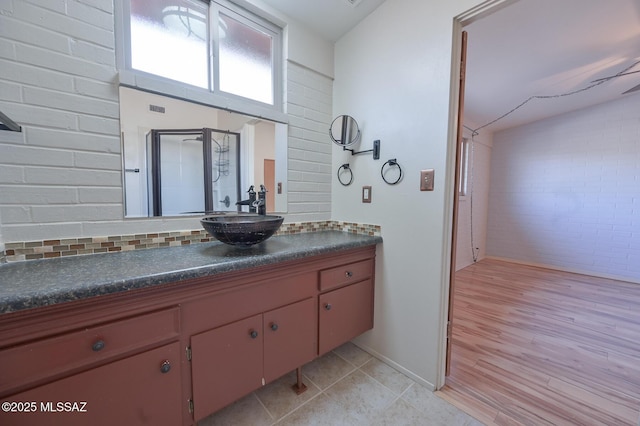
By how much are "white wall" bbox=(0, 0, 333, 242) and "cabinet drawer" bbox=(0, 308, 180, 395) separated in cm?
55

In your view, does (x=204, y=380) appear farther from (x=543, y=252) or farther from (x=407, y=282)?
(x=543, y=252)

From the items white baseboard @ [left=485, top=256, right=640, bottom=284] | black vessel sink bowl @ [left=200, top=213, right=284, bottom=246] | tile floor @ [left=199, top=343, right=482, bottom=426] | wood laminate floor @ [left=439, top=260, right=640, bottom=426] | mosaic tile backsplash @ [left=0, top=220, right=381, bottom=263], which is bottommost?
tile floor @ [left=199, top=343, right=482, bottom=426]

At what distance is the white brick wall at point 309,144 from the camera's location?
183 cm

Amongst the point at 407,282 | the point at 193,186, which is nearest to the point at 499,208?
the point at 407,282

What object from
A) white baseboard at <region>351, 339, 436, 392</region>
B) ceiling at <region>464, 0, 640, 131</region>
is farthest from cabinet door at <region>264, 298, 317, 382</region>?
ceiling at <region>464, 0, 640, 131</region>

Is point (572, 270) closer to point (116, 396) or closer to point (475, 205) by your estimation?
point (475, 205)

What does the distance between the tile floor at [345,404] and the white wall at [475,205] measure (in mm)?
2898

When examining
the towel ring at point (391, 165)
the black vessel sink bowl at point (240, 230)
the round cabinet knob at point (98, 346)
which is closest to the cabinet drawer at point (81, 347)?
the round cabinet knob at point (98, 346)

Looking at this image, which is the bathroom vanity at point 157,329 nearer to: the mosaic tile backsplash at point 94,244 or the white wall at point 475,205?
the mosaic tile backsplash at point 94,244

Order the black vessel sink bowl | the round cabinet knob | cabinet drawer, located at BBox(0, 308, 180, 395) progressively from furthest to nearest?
the black vessel sink bowl < the round cabinet knob < cabinet drawer, located at BBox(0, 308, 180, 395)

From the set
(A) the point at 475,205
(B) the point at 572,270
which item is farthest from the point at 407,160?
(B) the point at 572,270

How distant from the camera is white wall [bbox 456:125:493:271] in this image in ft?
12.9

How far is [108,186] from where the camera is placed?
117 centimetres

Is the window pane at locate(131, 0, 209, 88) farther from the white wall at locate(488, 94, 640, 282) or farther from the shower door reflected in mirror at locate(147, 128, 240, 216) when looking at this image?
the white wall at locate(488, 94, 640, 282)
